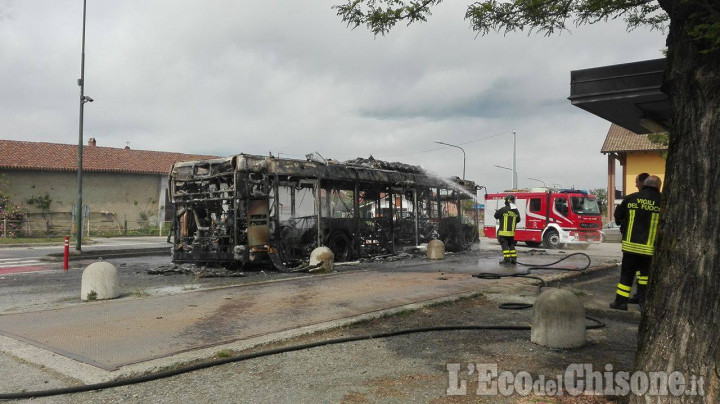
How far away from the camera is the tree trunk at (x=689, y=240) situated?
10.3 feet

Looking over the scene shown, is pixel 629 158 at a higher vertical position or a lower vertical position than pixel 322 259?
higher

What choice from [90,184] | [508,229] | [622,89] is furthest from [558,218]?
[90,184]

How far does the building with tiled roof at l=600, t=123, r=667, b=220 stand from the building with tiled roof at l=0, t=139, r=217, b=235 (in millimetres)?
30829

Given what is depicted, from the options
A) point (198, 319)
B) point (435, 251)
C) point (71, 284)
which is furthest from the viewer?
point (435, 251)

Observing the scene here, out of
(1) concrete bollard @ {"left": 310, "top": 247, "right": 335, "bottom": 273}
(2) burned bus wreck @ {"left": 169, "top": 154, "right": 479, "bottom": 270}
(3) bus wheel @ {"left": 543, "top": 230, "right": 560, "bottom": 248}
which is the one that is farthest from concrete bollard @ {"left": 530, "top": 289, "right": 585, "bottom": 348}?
(3) bus wheel @ {"left": 543, "top": 230, "right": 560, "bottom": 248}

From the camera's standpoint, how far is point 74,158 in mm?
→ 36469

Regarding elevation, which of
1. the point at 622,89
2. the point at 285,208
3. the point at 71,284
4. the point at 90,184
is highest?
the point at 90,184

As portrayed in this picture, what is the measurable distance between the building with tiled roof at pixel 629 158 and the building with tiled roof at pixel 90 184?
3083 centimetres

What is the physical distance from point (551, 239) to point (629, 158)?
17.3 metres

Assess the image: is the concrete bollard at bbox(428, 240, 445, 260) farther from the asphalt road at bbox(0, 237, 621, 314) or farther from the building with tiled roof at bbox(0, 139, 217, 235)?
the building with tiled roof at bbox(0, 139, 217, 235)

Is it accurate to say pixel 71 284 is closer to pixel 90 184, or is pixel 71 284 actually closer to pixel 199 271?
pixel 199 271

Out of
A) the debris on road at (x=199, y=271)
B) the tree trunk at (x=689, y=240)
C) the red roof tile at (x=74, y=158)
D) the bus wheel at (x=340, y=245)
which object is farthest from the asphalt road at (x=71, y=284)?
the red roof tile at (x=74, y=158)

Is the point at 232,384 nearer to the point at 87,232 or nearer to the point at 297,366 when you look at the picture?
the point at 297,366

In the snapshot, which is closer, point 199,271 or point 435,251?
point 199,271
